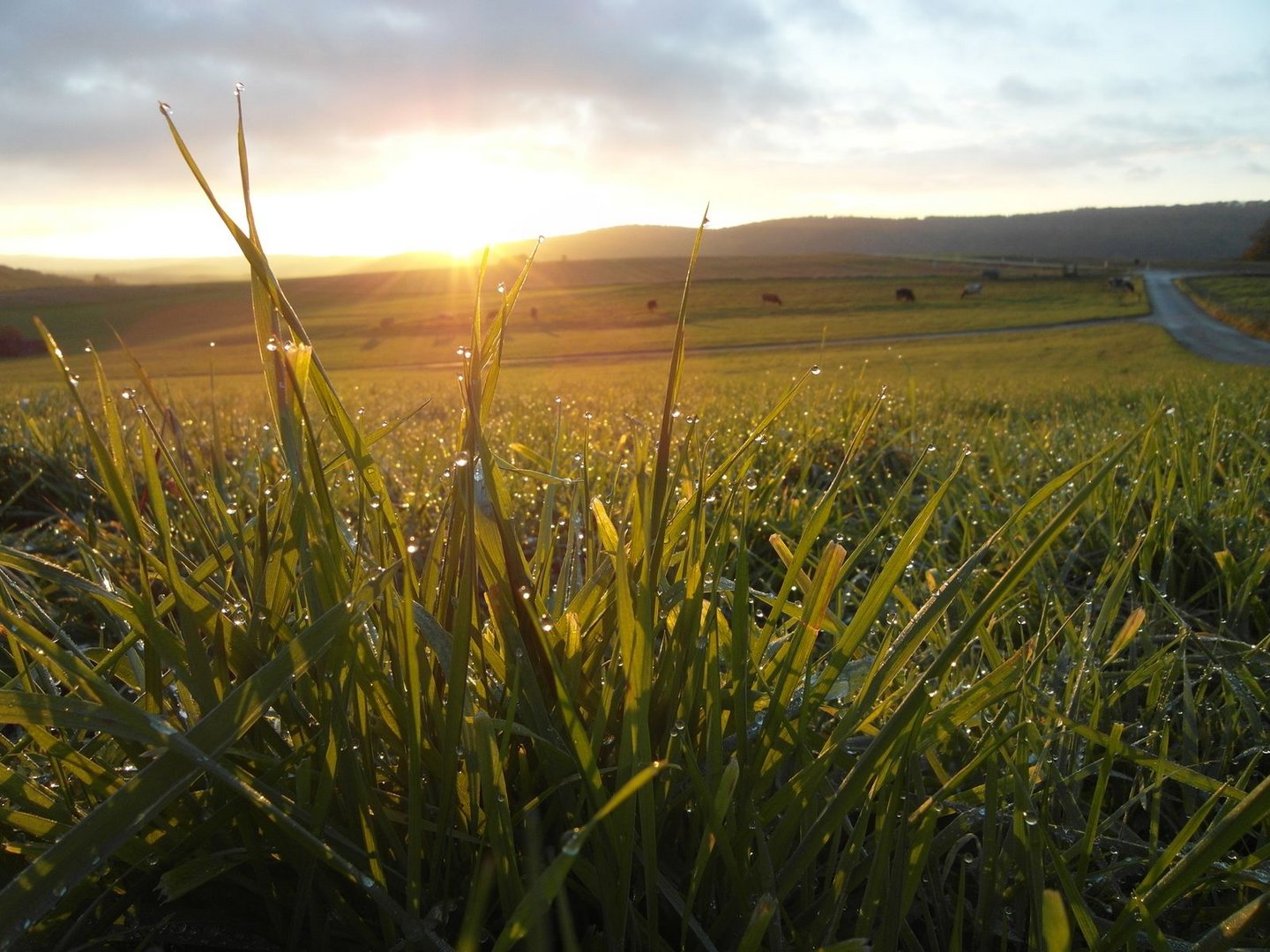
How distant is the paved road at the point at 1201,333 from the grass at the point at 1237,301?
0.34 meters

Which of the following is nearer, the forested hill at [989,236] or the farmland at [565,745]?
the farmland at [565,745]

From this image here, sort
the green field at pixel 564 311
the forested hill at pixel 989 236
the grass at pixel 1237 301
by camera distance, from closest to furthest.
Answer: the grass at pixel 1237 301 → the green field at pixel 564 311 → the forested hill at pixel 989 236

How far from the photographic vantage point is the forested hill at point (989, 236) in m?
115

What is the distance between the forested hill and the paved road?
7179 cm

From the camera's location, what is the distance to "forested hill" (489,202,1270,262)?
11469 centimetres

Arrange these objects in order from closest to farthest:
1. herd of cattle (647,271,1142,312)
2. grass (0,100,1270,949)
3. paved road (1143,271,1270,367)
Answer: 1. grass (0,100,1270,949)
2. paved road (1143,271,1270,367)
3. herd of cattle (647,271,1142,312)

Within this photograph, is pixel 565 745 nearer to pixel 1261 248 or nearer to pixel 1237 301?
pixel 1237 301

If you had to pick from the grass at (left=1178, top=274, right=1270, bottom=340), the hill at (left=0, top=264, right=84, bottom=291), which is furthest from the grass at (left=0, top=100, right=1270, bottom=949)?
the hill at (left=0, top=264, right=84, bottom=291)

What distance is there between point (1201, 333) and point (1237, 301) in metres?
12.8

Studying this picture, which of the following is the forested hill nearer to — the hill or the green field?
the green field


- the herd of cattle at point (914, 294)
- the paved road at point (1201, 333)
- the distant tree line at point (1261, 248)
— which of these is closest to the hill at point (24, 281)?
the herd of cattle at point (914, 294)

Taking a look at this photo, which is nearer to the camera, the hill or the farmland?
the farmland

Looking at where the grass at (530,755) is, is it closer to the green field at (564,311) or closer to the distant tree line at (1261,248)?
the green field at (564,311)

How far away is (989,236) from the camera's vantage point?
132m
